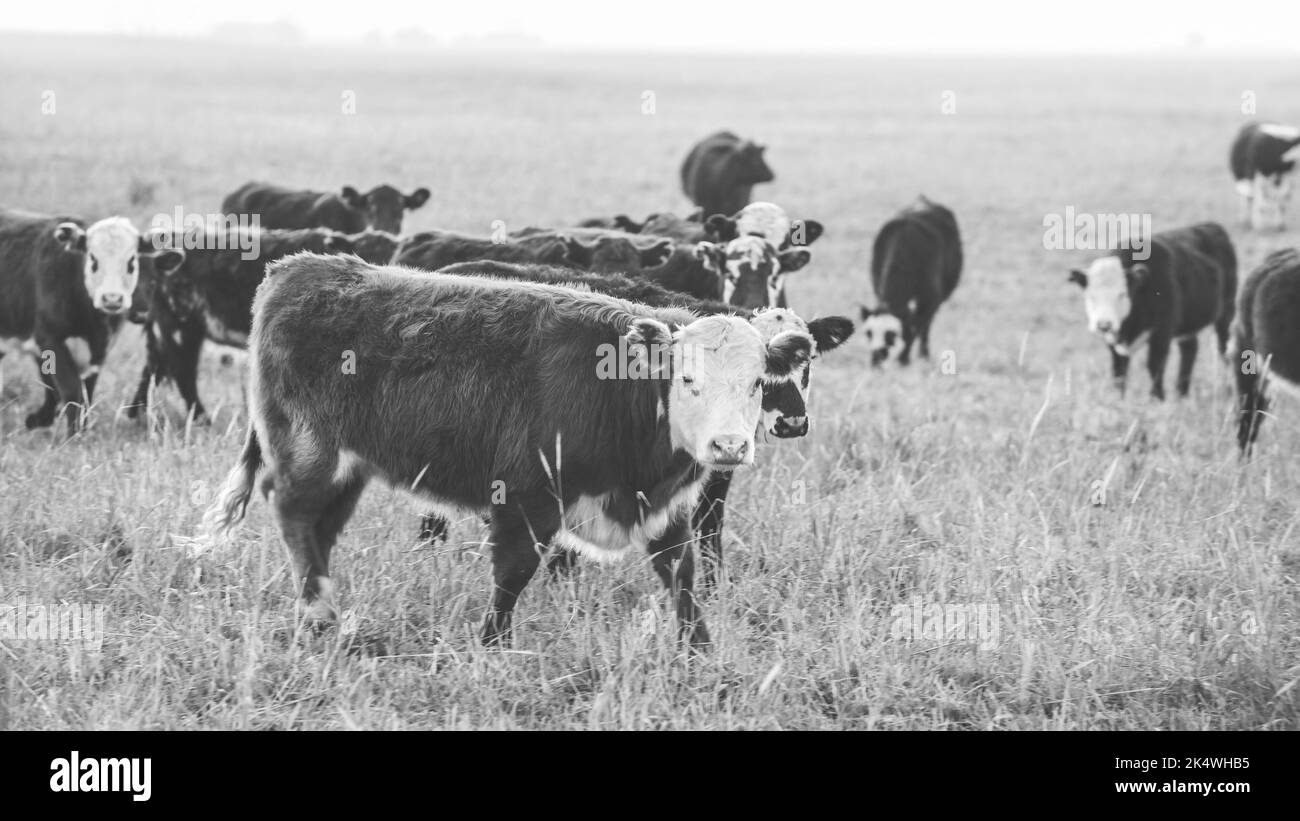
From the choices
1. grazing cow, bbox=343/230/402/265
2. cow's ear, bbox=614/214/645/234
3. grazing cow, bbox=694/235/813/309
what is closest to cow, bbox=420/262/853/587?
grazing cow, bbox=694/235/813/309

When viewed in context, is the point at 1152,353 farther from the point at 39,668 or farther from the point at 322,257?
the point at 39,668

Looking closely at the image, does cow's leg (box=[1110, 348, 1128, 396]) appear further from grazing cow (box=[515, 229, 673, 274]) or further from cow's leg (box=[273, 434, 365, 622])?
cow's leg (box=[273, 434, 365, 622])

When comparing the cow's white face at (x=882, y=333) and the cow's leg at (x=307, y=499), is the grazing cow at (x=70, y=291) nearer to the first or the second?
the cow's leg at (x=307, y=499)

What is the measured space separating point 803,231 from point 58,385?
17.1 feet

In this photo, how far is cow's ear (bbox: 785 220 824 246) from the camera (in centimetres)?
979

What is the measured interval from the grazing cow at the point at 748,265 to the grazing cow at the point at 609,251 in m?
0.34

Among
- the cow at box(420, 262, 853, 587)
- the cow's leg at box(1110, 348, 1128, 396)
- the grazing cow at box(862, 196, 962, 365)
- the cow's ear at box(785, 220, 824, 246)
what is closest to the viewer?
the cow at box(420, 262, 853, 587)

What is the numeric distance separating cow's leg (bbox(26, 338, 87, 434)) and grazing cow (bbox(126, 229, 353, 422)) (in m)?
0.50

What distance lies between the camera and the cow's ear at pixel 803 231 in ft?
32.1

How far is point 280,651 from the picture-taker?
4523 millimetres

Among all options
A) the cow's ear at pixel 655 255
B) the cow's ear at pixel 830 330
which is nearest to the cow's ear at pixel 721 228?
the cow's ear at pixel 655 255
